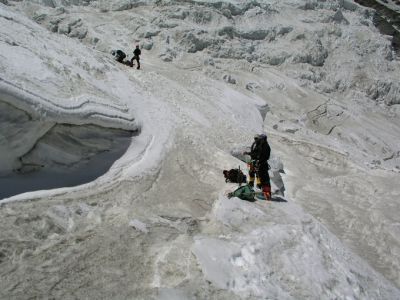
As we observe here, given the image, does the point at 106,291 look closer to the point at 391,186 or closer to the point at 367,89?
the point at 391,186

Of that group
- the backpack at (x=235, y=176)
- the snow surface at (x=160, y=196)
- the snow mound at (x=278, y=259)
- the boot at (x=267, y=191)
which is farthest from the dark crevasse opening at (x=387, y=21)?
the snow mound at (x=278, y=259)

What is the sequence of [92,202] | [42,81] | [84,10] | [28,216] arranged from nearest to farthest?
[28,216]
[92,202]
[42,81]
[84,10]

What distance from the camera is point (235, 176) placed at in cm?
910

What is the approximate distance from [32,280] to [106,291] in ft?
2.64

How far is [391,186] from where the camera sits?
12.7 meters

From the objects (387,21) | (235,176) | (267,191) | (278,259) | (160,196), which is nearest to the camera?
(278,259)

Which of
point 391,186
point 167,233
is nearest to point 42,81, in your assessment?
point 167,233

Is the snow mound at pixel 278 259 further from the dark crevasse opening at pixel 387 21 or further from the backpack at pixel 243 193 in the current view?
the dark crevasse opening at pixel 387 21

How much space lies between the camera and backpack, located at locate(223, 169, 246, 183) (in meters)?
9.01

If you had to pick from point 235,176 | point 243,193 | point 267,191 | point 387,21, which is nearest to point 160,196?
point 243,193

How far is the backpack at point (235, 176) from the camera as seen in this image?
9008 millimetres

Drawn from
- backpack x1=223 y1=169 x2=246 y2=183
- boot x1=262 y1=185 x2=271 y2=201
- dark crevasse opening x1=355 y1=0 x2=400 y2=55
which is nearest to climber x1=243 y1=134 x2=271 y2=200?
boot x1=262 y1=185 x2=271 y2=201

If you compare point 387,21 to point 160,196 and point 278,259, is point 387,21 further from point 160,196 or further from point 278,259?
point 278,259

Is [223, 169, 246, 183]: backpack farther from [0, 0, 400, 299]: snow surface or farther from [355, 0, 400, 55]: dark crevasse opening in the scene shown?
[355, 0, 400, 55]: dark crevasse opening
